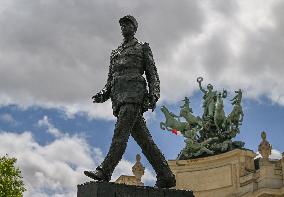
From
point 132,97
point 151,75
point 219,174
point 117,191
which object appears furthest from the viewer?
point 219,174

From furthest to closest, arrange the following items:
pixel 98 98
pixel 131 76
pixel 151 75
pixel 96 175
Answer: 1. pixel 98 98
2. pixel 151 75
3. pixel 131 76
4. pixel 96 175

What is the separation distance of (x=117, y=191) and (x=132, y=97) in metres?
1.57

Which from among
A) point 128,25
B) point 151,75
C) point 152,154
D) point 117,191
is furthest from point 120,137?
point 128,25

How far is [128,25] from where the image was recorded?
31.3 ft

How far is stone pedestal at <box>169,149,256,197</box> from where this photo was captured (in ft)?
100

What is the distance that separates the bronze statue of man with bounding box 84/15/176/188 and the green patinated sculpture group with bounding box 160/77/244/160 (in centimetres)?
2322

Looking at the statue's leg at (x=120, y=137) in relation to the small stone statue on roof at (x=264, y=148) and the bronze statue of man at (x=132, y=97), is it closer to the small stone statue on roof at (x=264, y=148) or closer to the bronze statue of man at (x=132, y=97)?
the bronze statue of man at (x=132, y=97)

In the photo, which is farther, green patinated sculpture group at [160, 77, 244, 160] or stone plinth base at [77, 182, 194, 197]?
green patinated sculpture group at [160, 77, 244, 160]

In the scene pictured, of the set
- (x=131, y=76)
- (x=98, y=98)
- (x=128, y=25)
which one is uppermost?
(x=128, y=25)

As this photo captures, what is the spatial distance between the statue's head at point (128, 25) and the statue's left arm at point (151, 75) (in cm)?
33

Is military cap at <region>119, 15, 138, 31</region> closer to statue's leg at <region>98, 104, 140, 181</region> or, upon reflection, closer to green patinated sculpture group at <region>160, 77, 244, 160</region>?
statue's leg at <region>98, 104, 140, 181</region>

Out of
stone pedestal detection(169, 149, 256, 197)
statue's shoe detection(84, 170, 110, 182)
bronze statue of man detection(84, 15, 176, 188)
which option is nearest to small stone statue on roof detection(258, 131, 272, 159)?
stone pedestal detection(169, 149, 256, 197)

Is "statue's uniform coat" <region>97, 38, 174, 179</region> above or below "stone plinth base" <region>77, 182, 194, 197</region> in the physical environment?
above

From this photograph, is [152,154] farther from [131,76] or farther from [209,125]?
[209,125]
